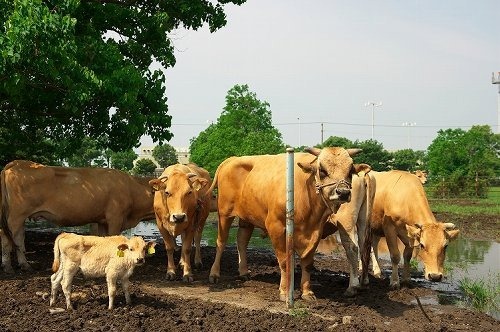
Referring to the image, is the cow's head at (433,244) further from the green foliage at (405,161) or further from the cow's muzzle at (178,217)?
the green foliage at (405,161)

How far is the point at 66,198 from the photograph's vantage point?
424 inches

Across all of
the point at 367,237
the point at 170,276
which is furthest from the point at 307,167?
the point at 170,276

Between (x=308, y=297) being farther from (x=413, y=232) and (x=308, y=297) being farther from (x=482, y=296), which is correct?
(x=482, y=296)

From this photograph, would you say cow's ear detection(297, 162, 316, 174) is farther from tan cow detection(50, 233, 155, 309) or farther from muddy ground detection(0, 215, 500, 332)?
tan cow detection(50, 233, 155, 309)

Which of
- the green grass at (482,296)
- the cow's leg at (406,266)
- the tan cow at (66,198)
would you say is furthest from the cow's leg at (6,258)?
the green grass at (482,296)

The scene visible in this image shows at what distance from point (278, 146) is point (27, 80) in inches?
1369

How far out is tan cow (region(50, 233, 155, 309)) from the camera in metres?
7.48

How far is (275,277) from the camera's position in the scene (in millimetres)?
10703

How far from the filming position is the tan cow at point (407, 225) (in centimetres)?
924

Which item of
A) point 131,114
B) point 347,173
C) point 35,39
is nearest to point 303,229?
point 347,173

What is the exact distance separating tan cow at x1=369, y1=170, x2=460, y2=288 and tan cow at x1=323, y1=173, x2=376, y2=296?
531mm

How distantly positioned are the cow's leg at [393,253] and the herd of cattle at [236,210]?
19 millimetres

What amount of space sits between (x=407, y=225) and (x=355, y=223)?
94 centimetres

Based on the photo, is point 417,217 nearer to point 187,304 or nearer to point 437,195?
point 187,304
